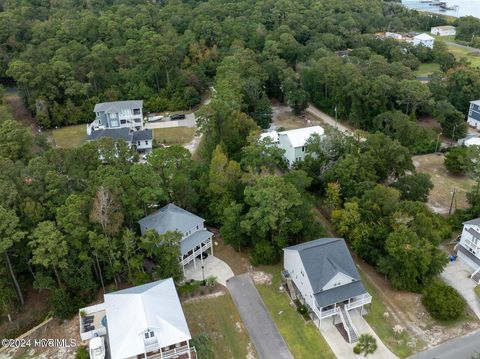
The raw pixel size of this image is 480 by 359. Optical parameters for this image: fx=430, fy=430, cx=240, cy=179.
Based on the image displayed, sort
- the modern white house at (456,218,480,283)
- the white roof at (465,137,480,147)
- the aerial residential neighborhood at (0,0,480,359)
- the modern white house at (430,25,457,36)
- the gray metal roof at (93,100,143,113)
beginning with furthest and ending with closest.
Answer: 1. the modern white house at (430,25,457,36)
2. the gray metal roof at (93,100,143,113)
3. the white roof at (465,137,480,147)
4. the modern white house at (456,218,480,283)
5. the aerial residential neighborhood at (0,0,480,359)

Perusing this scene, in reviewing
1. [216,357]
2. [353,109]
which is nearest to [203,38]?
[353,109]

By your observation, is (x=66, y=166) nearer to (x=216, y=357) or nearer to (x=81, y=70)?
(x=216, y=357)

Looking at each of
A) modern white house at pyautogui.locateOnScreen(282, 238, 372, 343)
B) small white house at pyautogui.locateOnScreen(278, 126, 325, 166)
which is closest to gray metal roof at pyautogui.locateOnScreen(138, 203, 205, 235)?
modern white house at pyautogui.locateOnScreen(282, 238, 372, 343)

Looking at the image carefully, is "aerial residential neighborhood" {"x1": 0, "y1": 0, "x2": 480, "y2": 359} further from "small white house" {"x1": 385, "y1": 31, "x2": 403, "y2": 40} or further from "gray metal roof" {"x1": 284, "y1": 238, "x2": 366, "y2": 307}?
"small white house" {"x1": 385, "y1": 31, "x2": 403, "y2": 40}

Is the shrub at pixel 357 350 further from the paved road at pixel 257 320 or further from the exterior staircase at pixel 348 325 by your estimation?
the paved road at pixel 257 320

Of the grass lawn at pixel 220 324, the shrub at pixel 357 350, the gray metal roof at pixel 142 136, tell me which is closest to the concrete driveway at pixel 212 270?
the grass lawn at pixel 220 324

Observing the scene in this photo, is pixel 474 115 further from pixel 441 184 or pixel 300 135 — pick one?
pixel 300 135

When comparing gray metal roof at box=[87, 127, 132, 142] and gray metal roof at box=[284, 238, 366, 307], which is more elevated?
gray metal roof at box=[284, 238, 366, 307]
